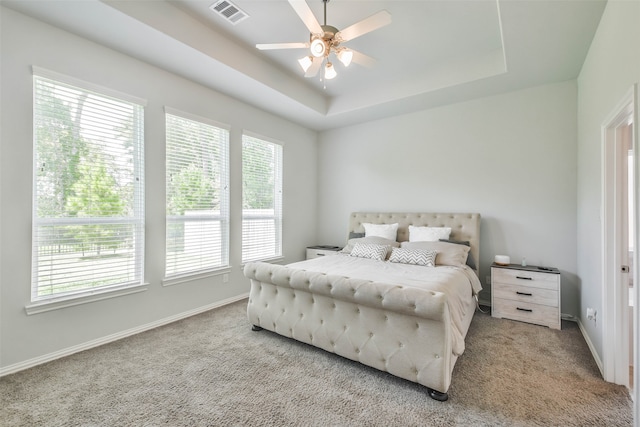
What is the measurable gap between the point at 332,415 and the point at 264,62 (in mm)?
3725

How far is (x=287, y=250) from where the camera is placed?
16.1 feet

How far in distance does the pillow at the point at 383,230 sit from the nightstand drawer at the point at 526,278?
1.37 meters

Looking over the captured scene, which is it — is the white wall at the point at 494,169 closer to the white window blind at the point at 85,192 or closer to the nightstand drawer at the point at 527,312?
the nightstand drawer at the point at 527,312

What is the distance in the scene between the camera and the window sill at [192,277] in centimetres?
323

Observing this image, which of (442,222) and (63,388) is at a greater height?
(442,222)

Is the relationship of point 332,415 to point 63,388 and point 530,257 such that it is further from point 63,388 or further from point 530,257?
point 530,257

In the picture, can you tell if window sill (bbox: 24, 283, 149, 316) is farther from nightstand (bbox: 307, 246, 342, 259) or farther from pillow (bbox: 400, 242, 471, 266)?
pillow (bbox: 400, 242, 471, 266)

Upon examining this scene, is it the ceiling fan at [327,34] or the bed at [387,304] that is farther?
the ceiling fan at [327,34]

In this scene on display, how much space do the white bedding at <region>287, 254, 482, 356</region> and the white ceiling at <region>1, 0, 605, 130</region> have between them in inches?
91.5

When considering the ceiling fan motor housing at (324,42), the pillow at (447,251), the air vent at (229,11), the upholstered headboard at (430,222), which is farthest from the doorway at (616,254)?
the air vent at (229,11)

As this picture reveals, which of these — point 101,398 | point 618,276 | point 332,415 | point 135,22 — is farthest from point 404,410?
point 135,22

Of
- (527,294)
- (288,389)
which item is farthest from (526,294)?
(288,389)

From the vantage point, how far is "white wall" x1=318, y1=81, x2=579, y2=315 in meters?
3.36

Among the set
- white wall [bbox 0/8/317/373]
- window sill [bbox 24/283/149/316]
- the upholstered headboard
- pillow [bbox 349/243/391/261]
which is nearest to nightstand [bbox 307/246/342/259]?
the upholstered headboard
